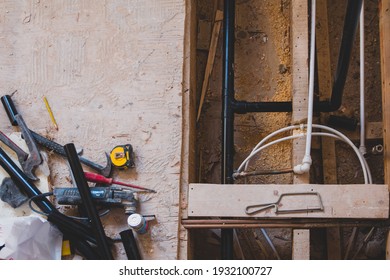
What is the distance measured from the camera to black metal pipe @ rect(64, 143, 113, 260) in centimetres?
127

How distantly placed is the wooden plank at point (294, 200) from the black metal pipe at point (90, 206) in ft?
0.86

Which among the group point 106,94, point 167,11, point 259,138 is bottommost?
point 259,138

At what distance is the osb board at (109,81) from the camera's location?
4.46 feet

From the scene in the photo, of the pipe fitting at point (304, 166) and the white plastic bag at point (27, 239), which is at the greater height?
the pipe fitting at point (304, 166)

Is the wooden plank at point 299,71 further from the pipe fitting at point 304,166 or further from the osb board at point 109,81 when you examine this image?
the osb board at point 109,81

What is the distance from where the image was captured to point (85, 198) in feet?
4.18

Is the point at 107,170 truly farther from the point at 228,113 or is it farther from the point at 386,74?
the point at 386,74

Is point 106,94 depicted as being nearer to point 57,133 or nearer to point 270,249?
point 57,133

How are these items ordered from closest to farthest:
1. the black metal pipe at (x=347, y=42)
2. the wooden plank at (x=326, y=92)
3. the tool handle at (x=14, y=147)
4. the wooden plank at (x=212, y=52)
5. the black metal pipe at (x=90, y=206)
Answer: the black metal pipe at (x=347, y=42)
the black metal pipe at (x=90, y=206)
the tool handle at (x=14, y=147)
the wooden plank at (x=326, y=92)
the wooden plank at (x=212, y=52)

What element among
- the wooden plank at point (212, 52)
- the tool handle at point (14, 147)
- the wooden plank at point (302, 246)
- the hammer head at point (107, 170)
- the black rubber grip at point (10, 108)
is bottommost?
the wooden plank at point (302, 246)

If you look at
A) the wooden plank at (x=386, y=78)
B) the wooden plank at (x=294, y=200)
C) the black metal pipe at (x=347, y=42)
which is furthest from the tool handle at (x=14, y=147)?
the wooden plank at (x=386, y=78)

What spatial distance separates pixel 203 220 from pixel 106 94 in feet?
1.69

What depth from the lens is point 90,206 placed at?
4.17 feet
